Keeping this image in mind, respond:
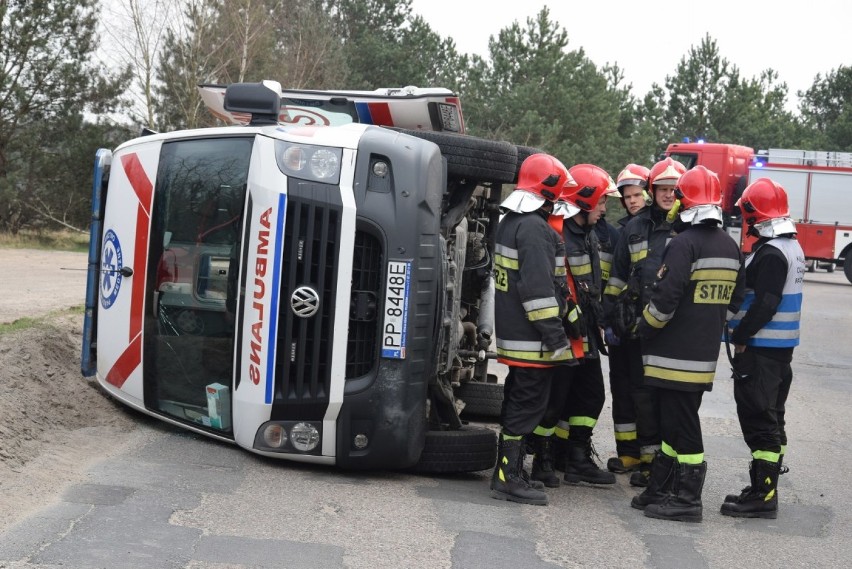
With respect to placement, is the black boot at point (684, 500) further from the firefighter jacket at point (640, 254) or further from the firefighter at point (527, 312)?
the firefighter jacket at point (640, 254)

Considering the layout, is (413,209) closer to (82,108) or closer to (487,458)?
(487,458)

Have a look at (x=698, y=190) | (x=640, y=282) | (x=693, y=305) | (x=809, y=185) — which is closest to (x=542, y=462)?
(x=640, y=282)

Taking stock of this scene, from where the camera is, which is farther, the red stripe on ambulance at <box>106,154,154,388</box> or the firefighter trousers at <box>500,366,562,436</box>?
the red stripe on ambulance at <box>106,154,154,388</box>

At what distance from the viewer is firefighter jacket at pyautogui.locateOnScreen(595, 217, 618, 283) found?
702cm

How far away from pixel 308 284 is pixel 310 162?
0.63m

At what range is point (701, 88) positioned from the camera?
49.6 metres

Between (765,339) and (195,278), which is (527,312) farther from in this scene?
(195,278)

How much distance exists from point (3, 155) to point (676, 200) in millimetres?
22279

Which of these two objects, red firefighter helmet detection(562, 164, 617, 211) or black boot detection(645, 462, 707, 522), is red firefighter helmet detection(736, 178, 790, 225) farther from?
black boot detection(645, 462, 707, 522)

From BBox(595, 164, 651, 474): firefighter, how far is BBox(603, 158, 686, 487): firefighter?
0.03 metres

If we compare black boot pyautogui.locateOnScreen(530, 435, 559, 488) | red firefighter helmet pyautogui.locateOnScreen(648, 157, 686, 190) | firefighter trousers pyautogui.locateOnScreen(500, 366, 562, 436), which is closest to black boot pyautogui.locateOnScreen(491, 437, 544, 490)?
firefighter trousers pyautogui.locateOnScreen(500, 366, 562, 436)

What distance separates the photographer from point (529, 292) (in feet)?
19.1

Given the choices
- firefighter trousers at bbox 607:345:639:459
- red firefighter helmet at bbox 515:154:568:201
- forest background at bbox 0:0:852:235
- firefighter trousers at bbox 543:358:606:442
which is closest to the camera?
red firefighter helmet at bbox 515:154:568:201

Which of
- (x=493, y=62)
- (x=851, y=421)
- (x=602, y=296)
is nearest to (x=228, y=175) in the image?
(x=602, y=296)
